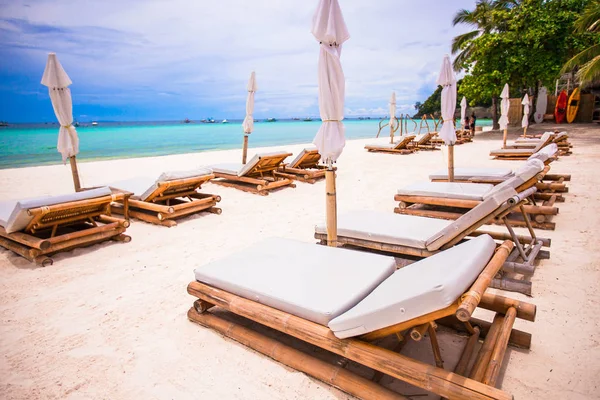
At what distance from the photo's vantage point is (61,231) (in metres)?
4.67

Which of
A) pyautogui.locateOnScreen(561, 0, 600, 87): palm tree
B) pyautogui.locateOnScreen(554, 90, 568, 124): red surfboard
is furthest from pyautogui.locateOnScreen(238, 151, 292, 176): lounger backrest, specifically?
Answer: pyautogui.locateOnScreen(554, 90, 568, 124): red surfboard

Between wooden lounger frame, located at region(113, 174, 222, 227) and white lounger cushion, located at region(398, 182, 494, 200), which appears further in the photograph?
wooden lounger frame, located at region(113, 174, 222, 227)

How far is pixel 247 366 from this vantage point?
2.25 m

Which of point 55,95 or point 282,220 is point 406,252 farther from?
point 55,95

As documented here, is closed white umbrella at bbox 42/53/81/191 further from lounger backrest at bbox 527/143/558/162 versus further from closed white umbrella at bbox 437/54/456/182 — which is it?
lounger backrest at bbox 527/143/558/162

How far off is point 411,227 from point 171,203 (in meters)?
4.54

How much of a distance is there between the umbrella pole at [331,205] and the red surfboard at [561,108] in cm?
2757

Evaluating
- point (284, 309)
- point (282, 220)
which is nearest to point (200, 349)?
point (284, 309)

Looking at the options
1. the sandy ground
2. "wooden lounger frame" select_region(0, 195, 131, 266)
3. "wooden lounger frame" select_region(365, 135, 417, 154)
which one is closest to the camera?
the sandy ground

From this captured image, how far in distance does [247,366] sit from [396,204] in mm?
4620

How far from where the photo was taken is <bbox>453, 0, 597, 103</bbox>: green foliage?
17531 mm

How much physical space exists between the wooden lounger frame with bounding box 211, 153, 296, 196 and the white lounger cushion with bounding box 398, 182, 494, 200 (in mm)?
3122

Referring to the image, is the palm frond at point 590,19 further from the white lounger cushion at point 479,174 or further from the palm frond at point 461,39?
the white lounger cushion at point 479,174

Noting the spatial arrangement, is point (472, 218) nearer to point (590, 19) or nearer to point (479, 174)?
point (479, 174)
